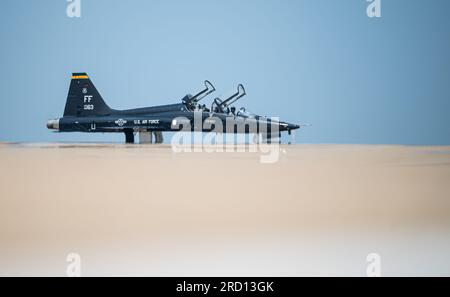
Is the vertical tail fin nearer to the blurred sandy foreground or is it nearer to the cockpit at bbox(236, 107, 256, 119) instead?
the cockpit at bbox(236, 107, 256, 119)

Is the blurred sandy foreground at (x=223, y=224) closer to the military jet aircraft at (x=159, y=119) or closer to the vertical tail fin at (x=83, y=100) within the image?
the military jet aircraft at (x=159, y=119)

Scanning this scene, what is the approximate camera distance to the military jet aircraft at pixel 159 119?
95.9 feet

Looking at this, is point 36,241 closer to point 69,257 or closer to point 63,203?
point 69,257

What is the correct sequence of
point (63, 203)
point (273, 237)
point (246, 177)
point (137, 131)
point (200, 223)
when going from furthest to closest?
point (137, 131), point (246, 177), point (63, 203), point (200, 223), point (273, 237)

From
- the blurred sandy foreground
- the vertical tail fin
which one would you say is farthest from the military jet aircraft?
the blurred sandy foreground

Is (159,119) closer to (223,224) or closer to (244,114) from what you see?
(244,114)

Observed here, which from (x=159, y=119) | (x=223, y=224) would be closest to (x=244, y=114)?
(x=159, y=119)

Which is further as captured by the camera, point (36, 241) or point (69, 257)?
point (36, 241)

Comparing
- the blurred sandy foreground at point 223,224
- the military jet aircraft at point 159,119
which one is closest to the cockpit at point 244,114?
the military jet aircraft at point 159,119

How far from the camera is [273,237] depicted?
17.9ft

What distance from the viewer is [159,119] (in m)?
29.5

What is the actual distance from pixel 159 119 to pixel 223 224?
78.1 ft
